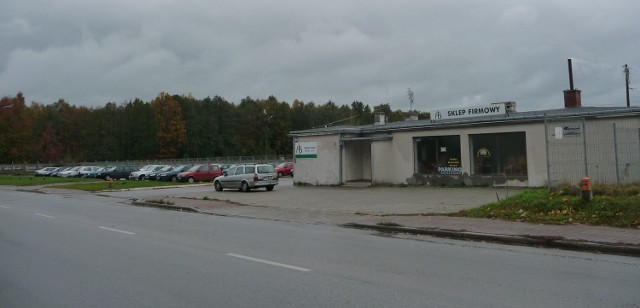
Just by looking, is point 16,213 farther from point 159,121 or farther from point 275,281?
point 159,121

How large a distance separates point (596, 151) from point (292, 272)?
55.1 ft

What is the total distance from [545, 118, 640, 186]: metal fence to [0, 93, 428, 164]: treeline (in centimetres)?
8624

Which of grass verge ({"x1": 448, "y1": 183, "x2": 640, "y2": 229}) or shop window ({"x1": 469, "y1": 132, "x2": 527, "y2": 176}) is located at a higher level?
shop window ({"x1": 469, "y1": 132, "x2": 527, "y2": 176})

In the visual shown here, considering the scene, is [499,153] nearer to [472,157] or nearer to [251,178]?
[472,157]

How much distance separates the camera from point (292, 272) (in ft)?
25.6

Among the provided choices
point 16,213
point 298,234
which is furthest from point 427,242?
A: point 16,213

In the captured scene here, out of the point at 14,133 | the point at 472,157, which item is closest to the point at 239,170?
the point at 472,157

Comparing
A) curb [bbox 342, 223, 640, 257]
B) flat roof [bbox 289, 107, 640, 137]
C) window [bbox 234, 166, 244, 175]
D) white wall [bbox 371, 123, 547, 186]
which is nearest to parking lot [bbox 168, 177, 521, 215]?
white wall [bbox 371, 123, 547, 186]

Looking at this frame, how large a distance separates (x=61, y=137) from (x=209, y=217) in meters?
110

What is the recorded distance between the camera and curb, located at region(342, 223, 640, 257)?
971 cm

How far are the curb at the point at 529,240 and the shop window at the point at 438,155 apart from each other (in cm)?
1356

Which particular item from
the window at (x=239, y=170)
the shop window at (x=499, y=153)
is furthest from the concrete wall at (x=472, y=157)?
the window at (x=239, y=170)

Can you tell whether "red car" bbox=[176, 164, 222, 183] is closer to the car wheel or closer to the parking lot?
the car wheel

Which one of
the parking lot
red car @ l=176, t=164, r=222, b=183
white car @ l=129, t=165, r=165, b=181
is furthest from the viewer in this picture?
white car @ l=129, t=165, r=165, b=181
